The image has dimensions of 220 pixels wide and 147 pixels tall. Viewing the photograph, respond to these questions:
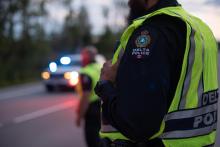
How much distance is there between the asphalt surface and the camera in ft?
33.3

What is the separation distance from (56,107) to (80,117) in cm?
951

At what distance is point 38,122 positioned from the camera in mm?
12992

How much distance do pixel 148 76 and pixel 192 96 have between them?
248mm

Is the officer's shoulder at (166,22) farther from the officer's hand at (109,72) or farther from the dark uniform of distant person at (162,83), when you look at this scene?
the officer's hand at (109,72)

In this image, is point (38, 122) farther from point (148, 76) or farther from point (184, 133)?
point (148, 76)

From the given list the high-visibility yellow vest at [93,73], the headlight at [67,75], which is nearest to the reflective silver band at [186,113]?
the high-visibility yellow vest at [93,73]

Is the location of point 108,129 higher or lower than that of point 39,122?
higher

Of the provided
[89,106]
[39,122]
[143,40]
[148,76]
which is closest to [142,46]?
[143,40]

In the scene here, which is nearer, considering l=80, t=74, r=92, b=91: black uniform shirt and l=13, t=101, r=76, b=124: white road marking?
l=80, t=74, r=92, b=91: black uniform shirt

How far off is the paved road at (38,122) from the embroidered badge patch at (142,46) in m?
7.43

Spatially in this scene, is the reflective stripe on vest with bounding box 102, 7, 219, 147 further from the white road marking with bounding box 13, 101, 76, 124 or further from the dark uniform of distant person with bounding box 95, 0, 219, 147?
the white road marking with bounding box 13, 101, 76, 124

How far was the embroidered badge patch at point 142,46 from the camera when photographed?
231 cm

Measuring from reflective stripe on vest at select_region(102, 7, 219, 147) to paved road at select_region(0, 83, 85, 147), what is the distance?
23.9 feet

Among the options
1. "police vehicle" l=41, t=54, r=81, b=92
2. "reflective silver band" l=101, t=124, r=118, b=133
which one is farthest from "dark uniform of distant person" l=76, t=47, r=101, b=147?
"police vehicle" l=41, t=54, r=81, b=92
